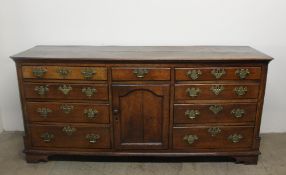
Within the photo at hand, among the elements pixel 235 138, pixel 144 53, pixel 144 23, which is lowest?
pixel 235 138

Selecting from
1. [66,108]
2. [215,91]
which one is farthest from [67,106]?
[215,91]

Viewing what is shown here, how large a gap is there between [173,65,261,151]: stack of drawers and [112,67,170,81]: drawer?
93 millimetres

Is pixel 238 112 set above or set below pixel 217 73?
below

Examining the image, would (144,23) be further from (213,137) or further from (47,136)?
(47,136)

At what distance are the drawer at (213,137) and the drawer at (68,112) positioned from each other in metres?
0.57

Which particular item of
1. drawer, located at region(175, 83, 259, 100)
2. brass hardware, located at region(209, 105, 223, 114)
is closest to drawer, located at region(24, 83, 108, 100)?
drawer, located at region(175, 83, 259, 100)

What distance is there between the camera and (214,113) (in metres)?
2.05

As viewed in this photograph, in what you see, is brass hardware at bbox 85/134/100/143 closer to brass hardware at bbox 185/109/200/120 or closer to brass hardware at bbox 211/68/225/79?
brass hardware at bbox 185/109/200/120

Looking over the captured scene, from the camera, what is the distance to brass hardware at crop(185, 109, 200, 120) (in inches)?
80.6

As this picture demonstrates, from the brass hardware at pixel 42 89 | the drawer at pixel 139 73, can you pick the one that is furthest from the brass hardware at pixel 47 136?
the drawer at pixel 139 73

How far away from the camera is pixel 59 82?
6.58 feet

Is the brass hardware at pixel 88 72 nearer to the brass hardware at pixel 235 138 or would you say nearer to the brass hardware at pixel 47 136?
the brass hardware at pixel 47 136

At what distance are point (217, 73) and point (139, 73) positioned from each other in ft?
1.79

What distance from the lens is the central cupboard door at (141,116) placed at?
2.00 metres
